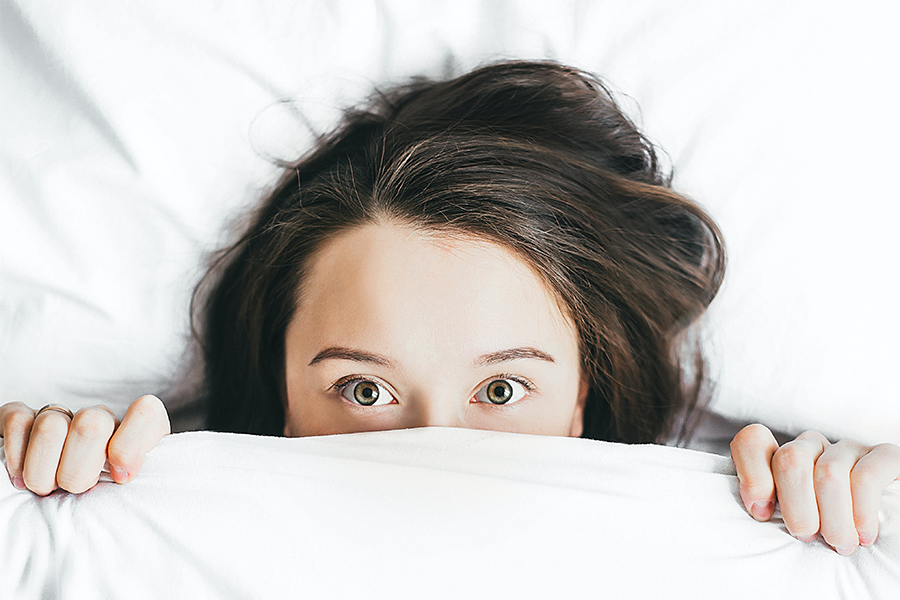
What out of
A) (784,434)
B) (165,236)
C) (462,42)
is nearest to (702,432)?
(784,434)

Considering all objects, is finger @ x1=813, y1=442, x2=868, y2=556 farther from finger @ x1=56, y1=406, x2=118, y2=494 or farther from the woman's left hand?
finger @ x1=56, y1=406, x2=118, y2=494

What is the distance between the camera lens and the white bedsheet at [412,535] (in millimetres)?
586

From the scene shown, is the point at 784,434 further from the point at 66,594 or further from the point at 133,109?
the point at 133,109

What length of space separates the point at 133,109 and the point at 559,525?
2.52ft

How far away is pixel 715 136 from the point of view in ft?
3.28

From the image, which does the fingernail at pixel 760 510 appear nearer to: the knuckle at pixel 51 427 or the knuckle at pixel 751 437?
the knuckle at pixel 751 437

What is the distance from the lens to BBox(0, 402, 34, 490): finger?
2.11 feet

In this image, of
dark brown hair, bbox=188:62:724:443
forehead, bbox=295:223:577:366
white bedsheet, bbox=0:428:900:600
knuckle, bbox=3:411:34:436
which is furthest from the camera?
dark brown hair, bbox=188:62:724:443

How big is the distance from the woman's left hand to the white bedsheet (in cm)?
2

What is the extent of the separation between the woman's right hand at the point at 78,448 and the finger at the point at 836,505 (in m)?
0.61

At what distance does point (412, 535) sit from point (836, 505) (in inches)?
14.7

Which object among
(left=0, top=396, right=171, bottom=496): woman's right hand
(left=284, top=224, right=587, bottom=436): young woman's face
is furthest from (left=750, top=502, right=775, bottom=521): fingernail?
(left=0, top=396, right=171, bottom=496): woman's right hand

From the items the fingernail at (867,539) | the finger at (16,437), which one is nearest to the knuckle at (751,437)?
the fingernail at (867,539)

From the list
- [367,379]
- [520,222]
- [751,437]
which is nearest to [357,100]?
[520,222]
